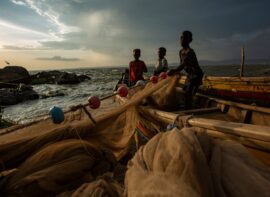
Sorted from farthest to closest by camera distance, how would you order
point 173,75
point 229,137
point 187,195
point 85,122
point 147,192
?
point 173,75, point 85,122, point 229,137, point 147,192, point 187,195

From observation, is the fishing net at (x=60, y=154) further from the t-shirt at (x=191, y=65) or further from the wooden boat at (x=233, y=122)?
the t-shirt at (x=191, y=65)

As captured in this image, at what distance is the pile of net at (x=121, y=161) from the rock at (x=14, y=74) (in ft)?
118

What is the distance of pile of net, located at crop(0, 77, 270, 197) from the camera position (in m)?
1.84

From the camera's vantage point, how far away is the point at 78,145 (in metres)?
3.39

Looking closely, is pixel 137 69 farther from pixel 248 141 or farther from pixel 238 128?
pixel 248 141

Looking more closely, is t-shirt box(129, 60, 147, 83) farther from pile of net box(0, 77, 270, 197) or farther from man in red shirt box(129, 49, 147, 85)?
pile of net box(0, 77, 270, 197)

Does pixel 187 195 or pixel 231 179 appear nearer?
pixel 187 195

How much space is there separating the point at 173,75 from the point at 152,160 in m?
4.95

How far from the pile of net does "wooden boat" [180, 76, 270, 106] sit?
554cm

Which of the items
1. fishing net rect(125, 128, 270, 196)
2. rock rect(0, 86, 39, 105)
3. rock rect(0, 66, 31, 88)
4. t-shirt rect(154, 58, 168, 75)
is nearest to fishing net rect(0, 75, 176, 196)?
fishing net rect(125, 128, 270, 196)

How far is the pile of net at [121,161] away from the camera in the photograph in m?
1.84

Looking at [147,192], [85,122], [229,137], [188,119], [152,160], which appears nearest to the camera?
[147,192]

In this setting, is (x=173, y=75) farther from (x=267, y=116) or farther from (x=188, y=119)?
(x=188, y=119)

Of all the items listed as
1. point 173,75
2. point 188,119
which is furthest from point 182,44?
point 188,119
